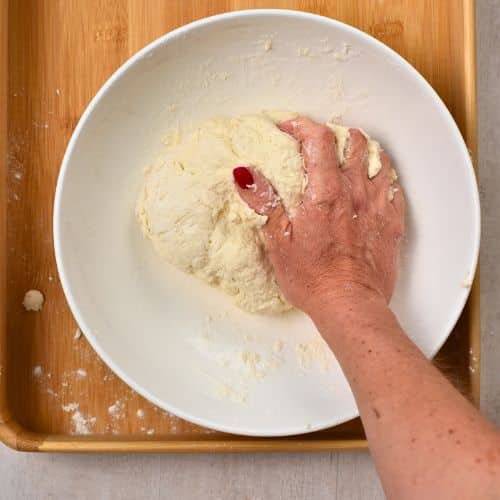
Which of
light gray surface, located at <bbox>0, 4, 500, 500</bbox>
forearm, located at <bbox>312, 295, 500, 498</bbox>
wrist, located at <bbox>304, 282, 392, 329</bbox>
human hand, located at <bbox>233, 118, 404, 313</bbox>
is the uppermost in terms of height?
human hand, located at <bbox>233, 118, 404, 313</bbox>

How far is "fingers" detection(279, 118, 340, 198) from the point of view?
78cm

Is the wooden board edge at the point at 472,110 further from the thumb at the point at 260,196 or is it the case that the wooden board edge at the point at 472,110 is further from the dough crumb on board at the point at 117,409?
the dough crumb on board at the point at 117,409

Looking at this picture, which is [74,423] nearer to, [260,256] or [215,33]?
[260,256]

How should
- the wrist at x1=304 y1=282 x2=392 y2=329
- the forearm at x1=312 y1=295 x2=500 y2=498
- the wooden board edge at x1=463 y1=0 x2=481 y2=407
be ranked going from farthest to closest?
the wooden board edge at x1=463 y1=0 x2=481 y2=407 < the wrist at x1=304 y1=282 x2=392 y2=329 < the forearm at x1=312 y1=295 x2=500 y2=498

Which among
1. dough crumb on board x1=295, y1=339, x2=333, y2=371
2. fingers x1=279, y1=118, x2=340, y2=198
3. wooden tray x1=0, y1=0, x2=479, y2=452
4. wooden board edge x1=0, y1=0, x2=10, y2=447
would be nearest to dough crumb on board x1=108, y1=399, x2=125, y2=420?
wooden tray x1=0, y1=0, x2=479, y2=452

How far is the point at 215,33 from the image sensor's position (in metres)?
0.77

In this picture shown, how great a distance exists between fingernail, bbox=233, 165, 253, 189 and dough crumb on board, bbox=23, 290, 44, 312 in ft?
1.10

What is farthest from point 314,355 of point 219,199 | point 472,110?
point 472,110

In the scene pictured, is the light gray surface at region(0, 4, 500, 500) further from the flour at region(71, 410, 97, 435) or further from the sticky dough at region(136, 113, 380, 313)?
the sticky dough at region(136, 113, 380, 313)

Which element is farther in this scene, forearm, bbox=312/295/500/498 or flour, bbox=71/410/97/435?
flour, bbox=71/410/97/435

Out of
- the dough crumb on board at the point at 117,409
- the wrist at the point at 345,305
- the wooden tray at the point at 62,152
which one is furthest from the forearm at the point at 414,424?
the dough crumb on board at the point at 117,409

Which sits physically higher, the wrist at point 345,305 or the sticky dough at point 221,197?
the sticky dough at point 221,197

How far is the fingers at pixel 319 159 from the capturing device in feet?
2.54

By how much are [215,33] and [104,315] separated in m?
0.42
